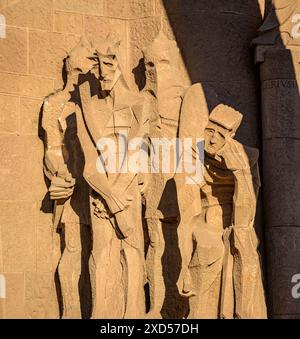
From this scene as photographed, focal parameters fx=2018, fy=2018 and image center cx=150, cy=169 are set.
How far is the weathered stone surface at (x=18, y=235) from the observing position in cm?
1559

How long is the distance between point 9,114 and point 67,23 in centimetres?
90

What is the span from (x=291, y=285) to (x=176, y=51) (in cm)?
204

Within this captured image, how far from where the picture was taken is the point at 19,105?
1577 centimetres

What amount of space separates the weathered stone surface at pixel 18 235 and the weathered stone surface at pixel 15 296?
0.19 ft

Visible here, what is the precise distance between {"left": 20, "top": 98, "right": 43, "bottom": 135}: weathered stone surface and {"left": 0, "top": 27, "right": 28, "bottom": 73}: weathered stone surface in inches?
10.0

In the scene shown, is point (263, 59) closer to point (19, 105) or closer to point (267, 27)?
point (267, 27)

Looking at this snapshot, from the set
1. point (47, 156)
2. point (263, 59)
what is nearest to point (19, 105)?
point (47, 156)

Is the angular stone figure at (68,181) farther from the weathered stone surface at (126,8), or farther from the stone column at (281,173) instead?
the stone column at (281,173)

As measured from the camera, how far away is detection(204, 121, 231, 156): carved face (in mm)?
14852

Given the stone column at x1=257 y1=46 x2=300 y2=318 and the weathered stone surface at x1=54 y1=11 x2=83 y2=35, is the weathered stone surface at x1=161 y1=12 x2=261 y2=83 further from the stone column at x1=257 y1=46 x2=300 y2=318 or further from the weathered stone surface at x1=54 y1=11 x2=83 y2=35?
the weathered stone surface at x1=54 y1=11 x2=83 y2=35

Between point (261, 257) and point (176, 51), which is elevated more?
point (176, 51)

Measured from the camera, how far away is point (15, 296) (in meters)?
15.6

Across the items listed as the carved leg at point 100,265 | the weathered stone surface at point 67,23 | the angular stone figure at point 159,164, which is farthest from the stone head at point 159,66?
the carved leg at point 100,265

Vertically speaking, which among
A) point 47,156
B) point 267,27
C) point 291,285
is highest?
point 267,27
